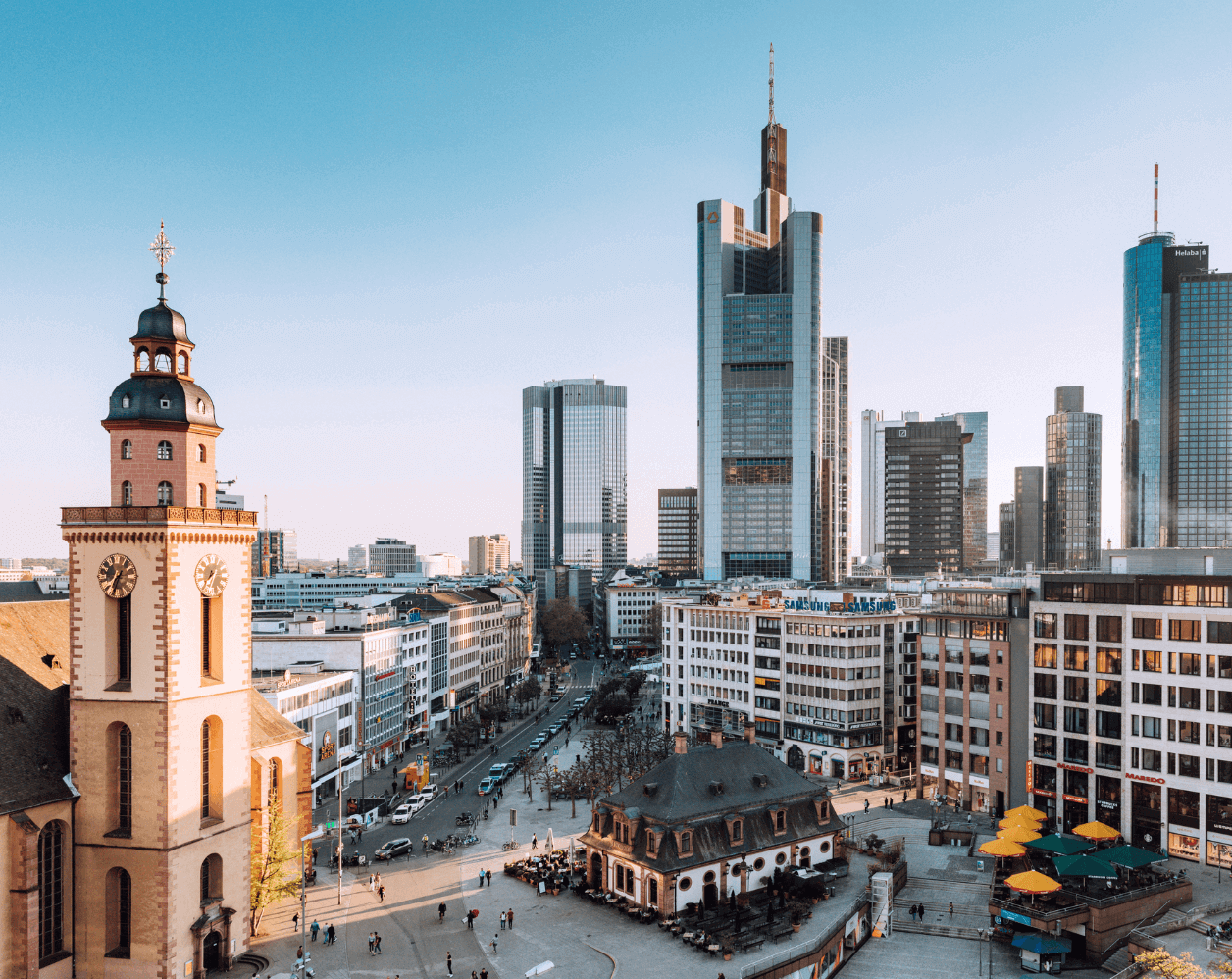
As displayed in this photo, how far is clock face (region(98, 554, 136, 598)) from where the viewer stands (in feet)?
159

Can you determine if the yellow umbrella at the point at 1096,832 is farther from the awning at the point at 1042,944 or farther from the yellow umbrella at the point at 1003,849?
the awning at the point at 1042,944

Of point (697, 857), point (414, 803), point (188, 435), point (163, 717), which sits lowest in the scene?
point (414, 803)

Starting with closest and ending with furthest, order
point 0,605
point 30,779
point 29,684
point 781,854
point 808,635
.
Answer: point 30,779 → point 29,684 → point 0,605 → point 781,854 → point 808,635

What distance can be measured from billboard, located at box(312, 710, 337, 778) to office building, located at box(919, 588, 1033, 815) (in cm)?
6493

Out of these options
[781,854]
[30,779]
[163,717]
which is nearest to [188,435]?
[163,717]

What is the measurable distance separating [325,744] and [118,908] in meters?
50.4

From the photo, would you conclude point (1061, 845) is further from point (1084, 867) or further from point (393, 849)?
point (393, 849)

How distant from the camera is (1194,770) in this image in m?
74.6

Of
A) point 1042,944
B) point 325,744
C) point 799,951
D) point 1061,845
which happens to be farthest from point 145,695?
point 1061,845

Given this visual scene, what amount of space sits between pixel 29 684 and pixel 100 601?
807 cm

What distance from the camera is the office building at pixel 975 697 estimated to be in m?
89.2

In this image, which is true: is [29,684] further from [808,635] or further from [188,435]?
[808,635]

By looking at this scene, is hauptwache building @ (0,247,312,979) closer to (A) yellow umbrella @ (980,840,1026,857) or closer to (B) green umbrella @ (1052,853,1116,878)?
(A) yellow umbrella @ (980,840,1026,857)

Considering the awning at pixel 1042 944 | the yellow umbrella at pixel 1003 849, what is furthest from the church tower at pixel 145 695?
the yellow umbrella at pixel 1003 849
